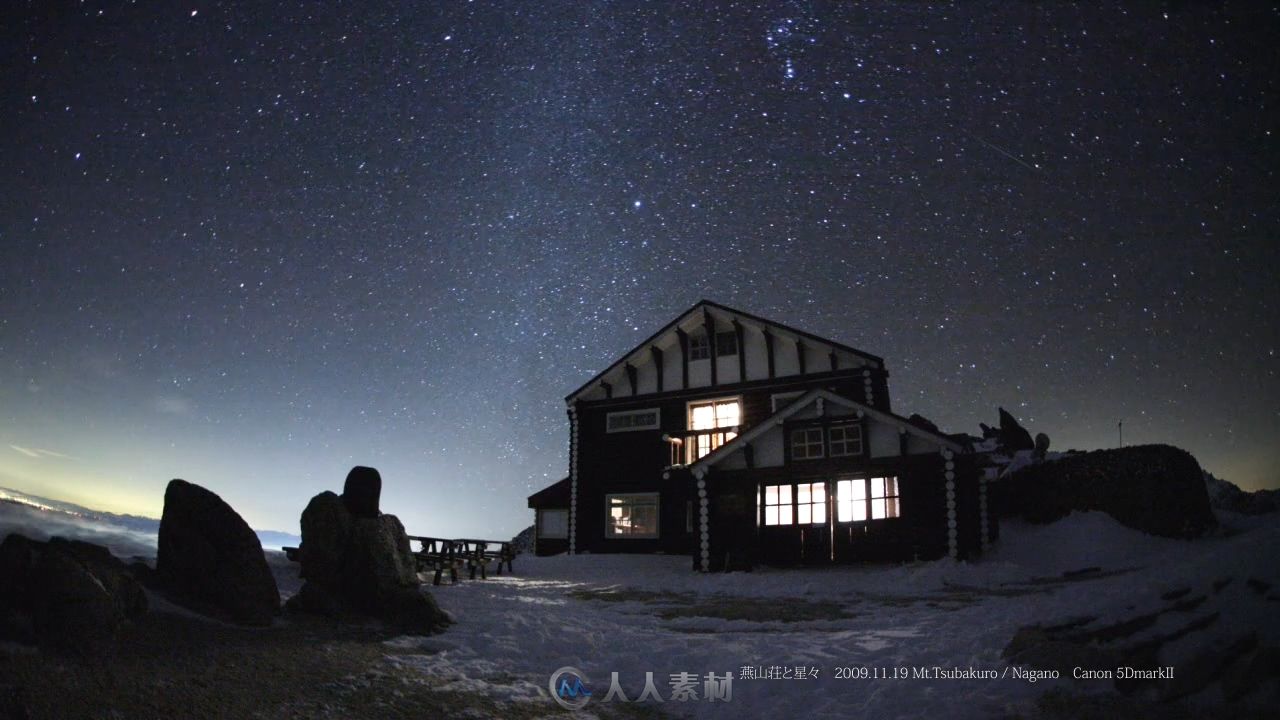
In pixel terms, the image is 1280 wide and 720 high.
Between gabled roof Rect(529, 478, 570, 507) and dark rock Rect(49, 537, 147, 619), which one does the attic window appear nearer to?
gabled roof Rect(529, 478, 570, 507)

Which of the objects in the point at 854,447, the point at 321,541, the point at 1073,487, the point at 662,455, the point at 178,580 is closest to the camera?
the point at 178,580

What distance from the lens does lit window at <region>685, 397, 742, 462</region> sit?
28062 mm

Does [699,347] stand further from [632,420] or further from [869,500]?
[869,500]

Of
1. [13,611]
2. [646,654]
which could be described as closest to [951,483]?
[646,654]

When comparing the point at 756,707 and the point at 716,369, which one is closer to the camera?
the point at 756,707

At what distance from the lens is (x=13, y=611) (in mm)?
5773

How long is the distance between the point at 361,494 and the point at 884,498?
16.5 metres

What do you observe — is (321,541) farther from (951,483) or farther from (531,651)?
(951,483)

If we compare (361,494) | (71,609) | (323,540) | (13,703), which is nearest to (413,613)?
(323,540)

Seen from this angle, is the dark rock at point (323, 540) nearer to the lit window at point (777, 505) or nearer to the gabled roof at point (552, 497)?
the lit window at point (777, 505)

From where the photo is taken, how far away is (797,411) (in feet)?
76.2

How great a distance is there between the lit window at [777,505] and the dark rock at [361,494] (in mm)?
15079

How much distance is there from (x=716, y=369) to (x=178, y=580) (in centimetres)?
2289

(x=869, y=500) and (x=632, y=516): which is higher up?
(x=869, y=500)
